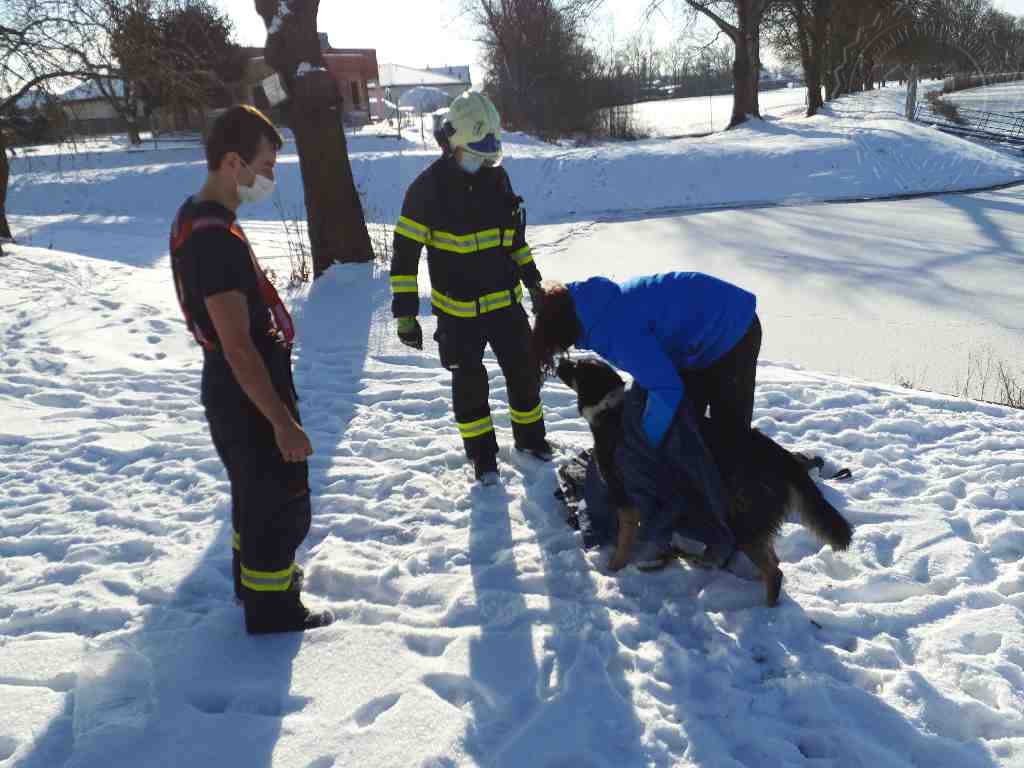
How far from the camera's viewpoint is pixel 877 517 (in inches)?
141

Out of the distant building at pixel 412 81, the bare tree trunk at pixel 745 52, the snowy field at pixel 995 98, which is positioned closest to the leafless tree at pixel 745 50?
the bare tree trunk at pixel 745 52

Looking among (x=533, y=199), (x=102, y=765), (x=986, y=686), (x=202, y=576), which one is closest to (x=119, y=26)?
(x=533, y=199)

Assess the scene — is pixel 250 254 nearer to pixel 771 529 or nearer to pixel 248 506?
pixel 248 506

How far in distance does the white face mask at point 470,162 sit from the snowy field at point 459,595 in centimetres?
167

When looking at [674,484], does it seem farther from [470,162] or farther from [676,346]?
[470,162]

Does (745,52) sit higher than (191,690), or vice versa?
(745,52)

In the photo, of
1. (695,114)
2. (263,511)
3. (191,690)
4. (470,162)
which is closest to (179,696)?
(191,690)

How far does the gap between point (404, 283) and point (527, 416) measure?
1.05 m

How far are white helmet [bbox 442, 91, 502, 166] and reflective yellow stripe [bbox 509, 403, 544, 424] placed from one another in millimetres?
1399

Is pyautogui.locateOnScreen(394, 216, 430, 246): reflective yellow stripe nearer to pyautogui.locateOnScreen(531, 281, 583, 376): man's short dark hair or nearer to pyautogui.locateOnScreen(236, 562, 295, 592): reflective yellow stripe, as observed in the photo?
pyautogui.locateOnScreen(531, 281, 583, 376): man's short dark hair

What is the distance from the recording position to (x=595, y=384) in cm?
317

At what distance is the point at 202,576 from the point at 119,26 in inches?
457

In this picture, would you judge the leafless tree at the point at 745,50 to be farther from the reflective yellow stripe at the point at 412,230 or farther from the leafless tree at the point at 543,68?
the reflective yellow stripe at the point at 412,230

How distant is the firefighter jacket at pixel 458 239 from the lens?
3.65 m
